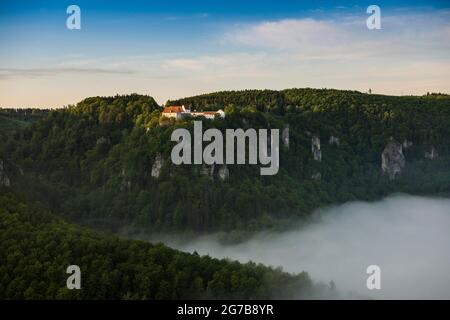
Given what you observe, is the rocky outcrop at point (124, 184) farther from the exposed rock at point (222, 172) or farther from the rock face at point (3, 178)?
the rock face at point (3, 178)

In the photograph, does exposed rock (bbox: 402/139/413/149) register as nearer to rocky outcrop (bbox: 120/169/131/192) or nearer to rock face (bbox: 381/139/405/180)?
rock face (bbox: 381/139/405/180)

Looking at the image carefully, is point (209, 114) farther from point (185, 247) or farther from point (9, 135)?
point (9, 135)

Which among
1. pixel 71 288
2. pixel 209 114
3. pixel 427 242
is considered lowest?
pixel 427 242

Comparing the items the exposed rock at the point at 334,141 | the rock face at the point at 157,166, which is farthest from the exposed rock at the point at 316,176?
the rock face at the point at 157,166

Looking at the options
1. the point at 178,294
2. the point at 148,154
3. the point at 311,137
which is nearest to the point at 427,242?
the point at 311,137

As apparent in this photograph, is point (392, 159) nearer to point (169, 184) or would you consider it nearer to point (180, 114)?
point (180, 114)
